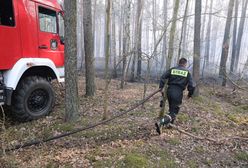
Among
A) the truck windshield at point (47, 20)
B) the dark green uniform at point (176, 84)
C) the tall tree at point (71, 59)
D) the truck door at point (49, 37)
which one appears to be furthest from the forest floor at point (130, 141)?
the truck windshield at point (47, 20)

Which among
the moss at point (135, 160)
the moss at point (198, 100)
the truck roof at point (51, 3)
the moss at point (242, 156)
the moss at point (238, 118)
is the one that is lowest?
the moss at point (242, 156)

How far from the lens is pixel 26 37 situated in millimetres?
5832

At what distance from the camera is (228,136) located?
19.5 feet

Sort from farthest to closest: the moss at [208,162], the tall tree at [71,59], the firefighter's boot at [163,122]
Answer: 1. the firefighter's boot at [163,122]
2. the tall tree at [71,59]
3. the moss at [208,162]

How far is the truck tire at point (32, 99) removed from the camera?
5.74 meters

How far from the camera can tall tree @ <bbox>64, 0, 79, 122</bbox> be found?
17.2ft

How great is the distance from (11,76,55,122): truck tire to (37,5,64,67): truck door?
850 millimetres

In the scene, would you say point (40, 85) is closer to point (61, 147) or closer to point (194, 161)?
point (61, 147)

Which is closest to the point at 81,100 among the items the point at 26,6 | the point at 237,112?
the point at 26,6

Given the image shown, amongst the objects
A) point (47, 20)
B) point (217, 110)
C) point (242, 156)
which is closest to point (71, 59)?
point (47, 20)

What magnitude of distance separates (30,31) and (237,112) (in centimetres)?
821

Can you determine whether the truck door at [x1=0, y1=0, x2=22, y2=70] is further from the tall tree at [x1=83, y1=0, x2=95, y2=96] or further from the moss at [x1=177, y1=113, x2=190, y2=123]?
the moss at [x1=177, y1=113, x2=190, y2=123]

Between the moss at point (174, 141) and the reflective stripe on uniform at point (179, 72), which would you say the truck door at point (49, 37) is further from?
the moss at point (174, 141)

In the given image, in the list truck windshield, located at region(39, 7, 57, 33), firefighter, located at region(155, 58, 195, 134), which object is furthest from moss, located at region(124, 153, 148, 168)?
truck windshield, located at region(39, 7, 57, 33)
